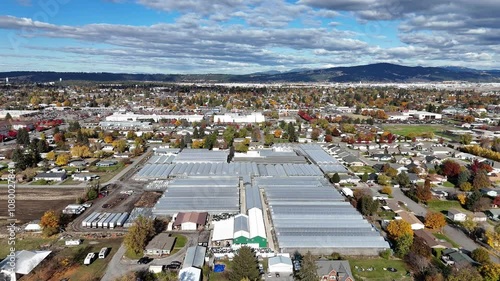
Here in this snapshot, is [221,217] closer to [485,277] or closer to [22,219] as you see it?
[22,219]

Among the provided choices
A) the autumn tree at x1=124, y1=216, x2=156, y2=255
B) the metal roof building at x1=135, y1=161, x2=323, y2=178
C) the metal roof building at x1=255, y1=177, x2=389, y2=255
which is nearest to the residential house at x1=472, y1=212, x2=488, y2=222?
the metal roof building at x1=255, y1=177, x2=389, y2=255

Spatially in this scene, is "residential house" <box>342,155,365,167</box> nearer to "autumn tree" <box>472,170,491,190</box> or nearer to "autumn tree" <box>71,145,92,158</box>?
"autumn tree" <box>472,170,491,190</box>

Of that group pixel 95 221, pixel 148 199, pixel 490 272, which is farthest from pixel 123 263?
pixel 490 272

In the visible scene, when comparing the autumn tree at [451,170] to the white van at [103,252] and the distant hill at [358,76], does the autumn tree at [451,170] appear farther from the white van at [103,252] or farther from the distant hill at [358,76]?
the distant hill at [358,76]

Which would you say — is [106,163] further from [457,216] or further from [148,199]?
[457,216]

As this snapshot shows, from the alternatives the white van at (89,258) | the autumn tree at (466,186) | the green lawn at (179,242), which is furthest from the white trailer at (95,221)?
the autumn tree at (466,186)

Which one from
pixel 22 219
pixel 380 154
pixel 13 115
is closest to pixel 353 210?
pixel 380 154
